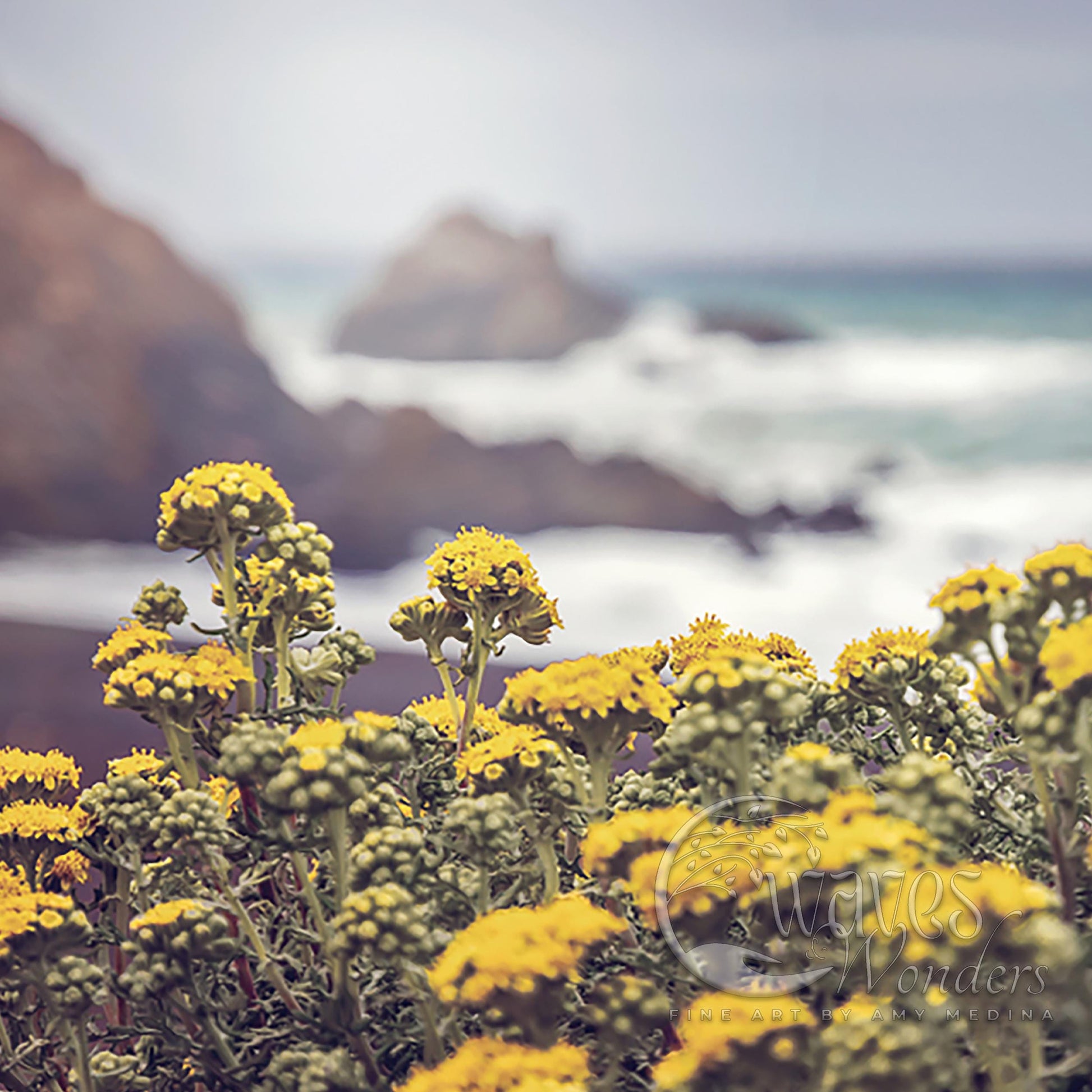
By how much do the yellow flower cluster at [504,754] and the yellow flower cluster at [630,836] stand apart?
0.09 m

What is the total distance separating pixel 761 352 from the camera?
3461 mm

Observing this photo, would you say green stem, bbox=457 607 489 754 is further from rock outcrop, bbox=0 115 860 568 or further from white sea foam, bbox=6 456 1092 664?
rock outcrop, bbox=0 115 860 568

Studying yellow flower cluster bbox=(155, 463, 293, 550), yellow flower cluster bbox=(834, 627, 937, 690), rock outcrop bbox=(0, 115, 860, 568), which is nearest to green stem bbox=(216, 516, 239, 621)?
yellow flower cluster bbox=(155, 463, 293, 550)

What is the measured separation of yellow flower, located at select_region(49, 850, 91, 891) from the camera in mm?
693

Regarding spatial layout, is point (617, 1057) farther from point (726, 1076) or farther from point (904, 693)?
point (904, 693)

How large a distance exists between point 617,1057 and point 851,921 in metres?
0.13

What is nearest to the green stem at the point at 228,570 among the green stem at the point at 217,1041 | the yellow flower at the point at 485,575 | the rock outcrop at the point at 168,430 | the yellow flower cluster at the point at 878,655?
the yellow flower at the point at 485,575

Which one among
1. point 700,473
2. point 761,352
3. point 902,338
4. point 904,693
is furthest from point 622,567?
point 904,693

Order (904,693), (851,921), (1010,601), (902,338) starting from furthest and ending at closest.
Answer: (902,338) → (904,693) → (1010,601) → (851,921)

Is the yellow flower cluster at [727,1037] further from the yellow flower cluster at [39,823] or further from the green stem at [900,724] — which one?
the yellow flower cluster at [39,823]

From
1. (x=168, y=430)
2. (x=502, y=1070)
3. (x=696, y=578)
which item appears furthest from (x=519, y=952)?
(x=168, y=430)

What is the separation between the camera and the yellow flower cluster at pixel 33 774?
2.35ft

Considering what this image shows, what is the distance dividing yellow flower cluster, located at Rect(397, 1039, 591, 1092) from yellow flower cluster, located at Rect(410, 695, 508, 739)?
0.82 ft

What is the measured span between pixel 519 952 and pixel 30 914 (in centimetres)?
26
